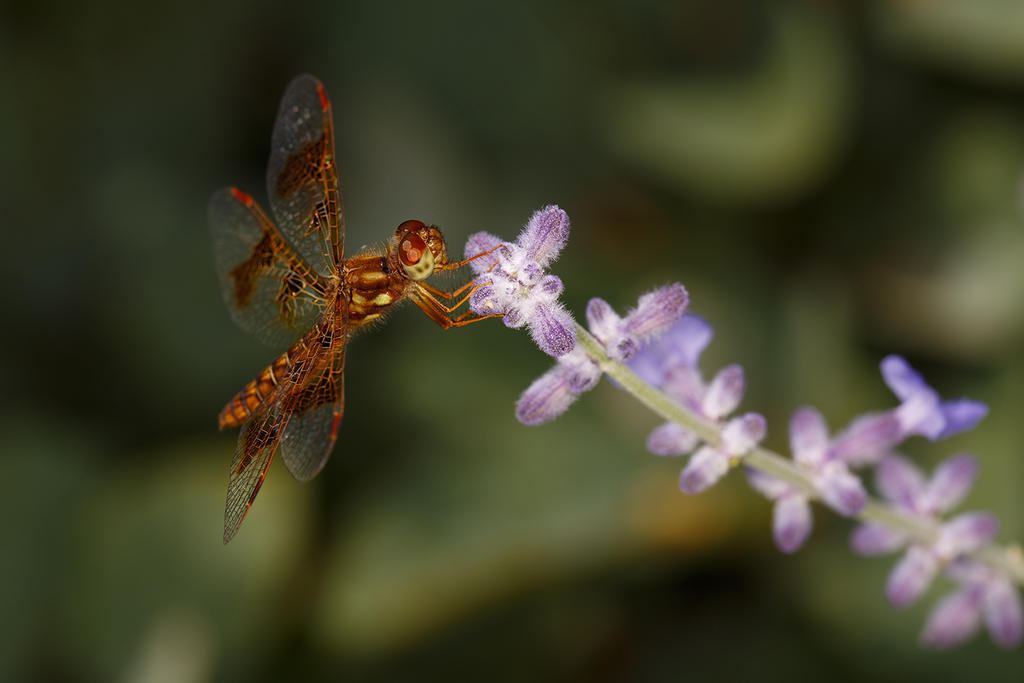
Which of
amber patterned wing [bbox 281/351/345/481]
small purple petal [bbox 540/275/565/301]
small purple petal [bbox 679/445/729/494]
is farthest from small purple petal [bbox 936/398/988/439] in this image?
amber patterned wing [bbox 281/351/345/481]

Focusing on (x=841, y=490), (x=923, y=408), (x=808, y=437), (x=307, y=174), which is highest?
(x=307, y=174)

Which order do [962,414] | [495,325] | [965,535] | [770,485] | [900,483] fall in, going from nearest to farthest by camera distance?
[962,414]
[770,485]
[965,535]
[900,483]
[495,325]

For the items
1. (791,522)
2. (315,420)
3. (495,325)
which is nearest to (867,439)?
(791,522)

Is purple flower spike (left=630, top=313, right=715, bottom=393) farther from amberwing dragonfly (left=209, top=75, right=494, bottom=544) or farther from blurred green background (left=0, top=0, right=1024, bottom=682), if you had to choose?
blurred green background (left=0, top=0, right=1024, bottom=682)

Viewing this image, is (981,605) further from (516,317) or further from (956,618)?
(516,317)

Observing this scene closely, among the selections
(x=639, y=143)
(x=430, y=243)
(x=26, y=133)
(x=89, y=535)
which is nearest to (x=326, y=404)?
(x=430, y=243)

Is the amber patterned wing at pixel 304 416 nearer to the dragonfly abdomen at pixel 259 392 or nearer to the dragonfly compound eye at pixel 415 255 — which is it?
the dragonfly abdomen at pixel 259 392
